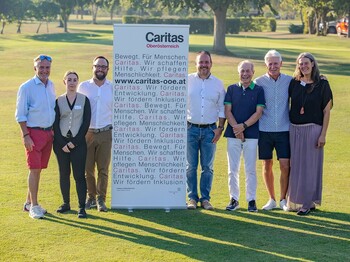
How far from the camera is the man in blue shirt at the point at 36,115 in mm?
9750

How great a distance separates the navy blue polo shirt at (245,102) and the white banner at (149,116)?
61 cm

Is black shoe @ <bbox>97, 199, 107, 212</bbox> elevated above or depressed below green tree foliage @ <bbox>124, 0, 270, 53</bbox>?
below

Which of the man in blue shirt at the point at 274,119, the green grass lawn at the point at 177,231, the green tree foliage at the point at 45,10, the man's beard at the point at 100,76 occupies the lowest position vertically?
the green grass lawn at the point at 177,231

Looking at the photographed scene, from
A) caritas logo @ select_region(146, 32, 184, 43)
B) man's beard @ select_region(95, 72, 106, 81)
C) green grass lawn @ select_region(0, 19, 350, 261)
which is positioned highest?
caritas logo @ select_region(146, 32, 184, 43)

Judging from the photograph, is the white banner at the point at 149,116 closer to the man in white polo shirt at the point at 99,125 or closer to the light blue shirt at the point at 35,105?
the man in white polo shirt at the point at 99,125

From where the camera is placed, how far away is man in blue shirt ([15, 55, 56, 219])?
975cm

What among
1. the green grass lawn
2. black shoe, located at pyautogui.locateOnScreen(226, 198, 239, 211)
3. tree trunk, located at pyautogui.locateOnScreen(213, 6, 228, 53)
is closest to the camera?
the green grass lawn

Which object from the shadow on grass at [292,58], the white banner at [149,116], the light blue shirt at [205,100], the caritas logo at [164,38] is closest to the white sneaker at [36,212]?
the white banner at [149,116]

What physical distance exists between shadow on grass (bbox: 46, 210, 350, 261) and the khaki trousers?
1.30ft

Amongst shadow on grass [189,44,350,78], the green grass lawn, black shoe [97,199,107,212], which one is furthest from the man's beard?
shadow on grass [189,44,350,78]

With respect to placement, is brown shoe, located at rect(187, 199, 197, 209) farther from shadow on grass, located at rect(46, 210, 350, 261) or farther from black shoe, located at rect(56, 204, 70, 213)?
black shoe, located at rect(56, 204, 70, 213)

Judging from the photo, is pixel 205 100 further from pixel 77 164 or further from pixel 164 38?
pixel 77 164

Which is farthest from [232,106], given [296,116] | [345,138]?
[345,138]

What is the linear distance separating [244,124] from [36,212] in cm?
285
